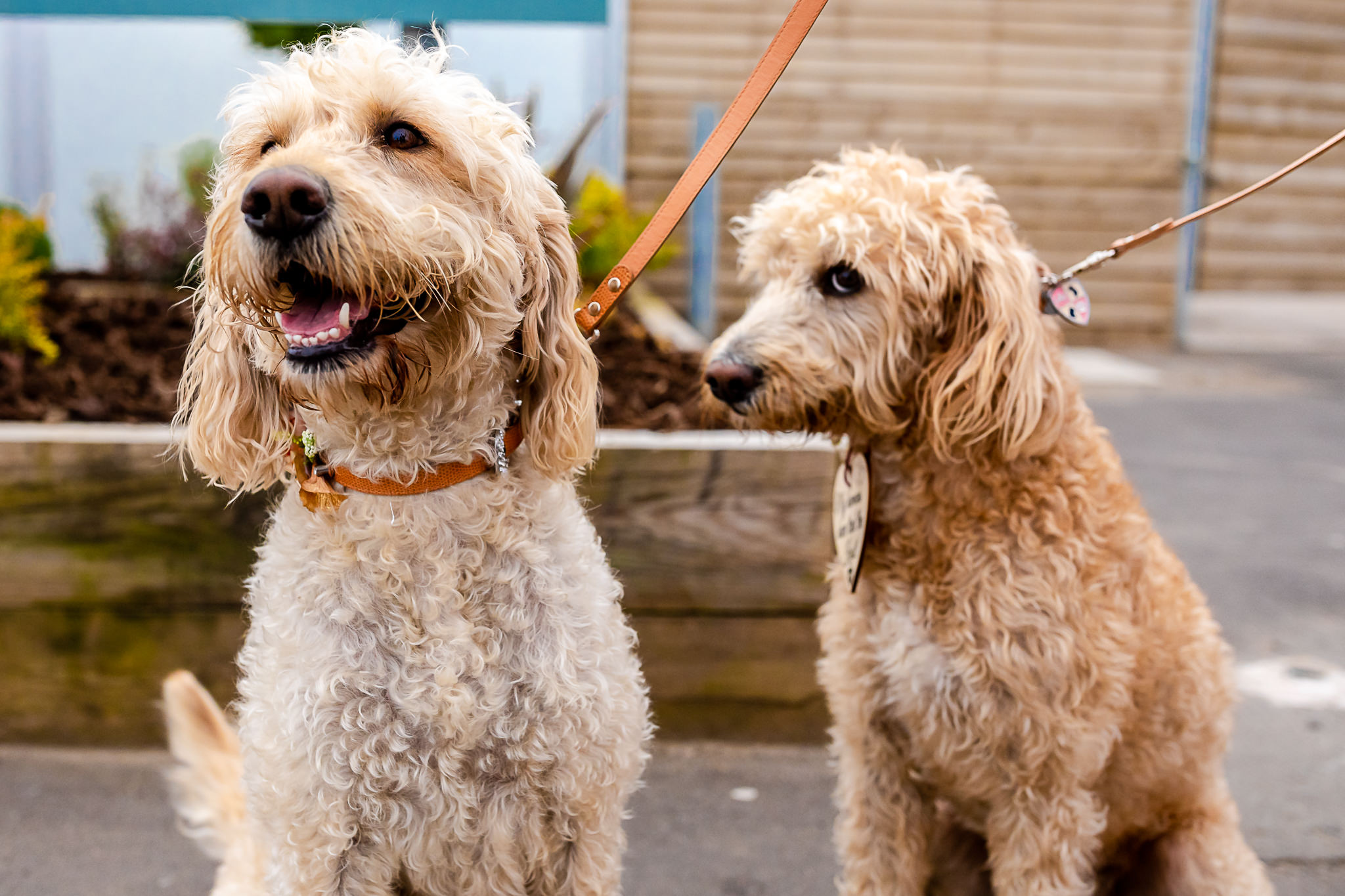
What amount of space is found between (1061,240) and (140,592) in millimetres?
8658

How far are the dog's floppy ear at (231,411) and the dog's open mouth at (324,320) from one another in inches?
7.7

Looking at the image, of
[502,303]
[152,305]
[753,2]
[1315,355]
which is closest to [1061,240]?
[1315,355]

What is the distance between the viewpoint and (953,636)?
2.03 meters

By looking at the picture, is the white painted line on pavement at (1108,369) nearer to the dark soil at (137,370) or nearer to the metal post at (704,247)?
the metal post at (704,247)

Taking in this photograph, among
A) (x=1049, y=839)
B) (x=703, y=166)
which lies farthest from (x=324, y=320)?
(x=1049, y=839)

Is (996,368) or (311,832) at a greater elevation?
(996,368)

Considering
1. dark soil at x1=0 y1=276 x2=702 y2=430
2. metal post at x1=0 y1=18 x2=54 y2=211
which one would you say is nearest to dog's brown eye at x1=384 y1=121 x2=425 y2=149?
dark soil at x1=0 y1=276 x2=702 y2=430

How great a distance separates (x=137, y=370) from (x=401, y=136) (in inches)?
105

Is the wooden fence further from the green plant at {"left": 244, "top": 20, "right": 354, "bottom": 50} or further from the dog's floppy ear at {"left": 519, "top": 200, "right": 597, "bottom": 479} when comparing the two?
the dog's floppy ear at {"left": 519, "top": 200, "right": 597, "bottom": 479}

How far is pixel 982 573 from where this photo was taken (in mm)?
2031

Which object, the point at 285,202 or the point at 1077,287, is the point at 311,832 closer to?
the point at 285,202

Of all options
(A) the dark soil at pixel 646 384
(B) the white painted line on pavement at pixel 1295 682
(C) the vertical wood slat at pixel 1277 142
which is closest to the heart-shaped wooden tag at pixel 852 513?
(A) the dark soil at pixel 646 384

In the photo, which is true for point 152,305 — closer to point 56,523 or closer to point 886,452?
point 56,523

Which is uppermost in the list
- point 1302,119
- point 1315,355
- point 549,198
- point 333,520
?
point 1302,119
